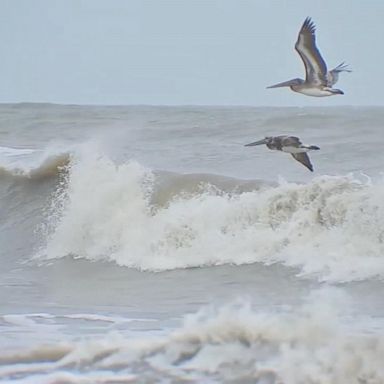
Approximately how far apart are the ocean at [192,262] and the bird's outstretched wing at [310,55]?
156 centimetres

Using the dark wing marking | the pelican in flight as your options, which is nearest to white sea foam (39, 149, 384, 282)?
the dark wing marking

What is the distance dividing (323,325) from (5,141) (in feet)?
47.7

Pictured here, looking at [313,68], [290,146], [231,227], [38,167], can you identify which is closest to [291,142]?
[290,146]

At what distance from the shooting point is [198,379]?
16.4 ft

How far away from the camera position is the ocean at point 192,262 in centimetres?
525

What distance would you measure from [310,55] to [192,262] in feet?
9.66

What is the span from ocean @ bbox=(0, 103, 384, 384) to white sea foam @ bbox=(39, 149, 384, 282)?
2cm

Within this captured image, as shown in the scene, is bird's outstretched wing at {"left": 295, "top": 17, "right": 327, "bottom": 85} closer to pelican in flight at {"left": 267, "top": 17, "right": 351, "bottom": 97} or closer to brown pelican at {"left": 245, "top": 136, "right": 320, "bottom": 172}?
pelican in flight at {"left": 267, "top": 17, "right": 351, "bottom": 97}

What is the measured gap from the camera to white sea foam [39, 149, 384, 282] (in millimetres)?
8641

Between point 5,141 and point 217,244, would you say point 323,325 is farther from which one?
point 5,141

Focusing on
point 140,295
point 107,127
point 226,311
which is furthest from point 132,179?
point 107,127

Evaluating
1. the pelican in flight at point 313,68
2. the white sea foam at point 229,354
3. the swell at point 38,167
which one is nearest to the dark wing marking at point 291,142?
the pelican in flight at point 313,68

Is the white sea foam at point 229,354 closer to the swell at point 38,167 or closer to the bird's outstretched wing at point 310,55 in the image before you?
the bird's outstretched wing at point 310,55

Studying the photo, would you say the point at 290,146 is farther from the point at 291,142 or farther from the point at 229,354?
the point at 229,354
